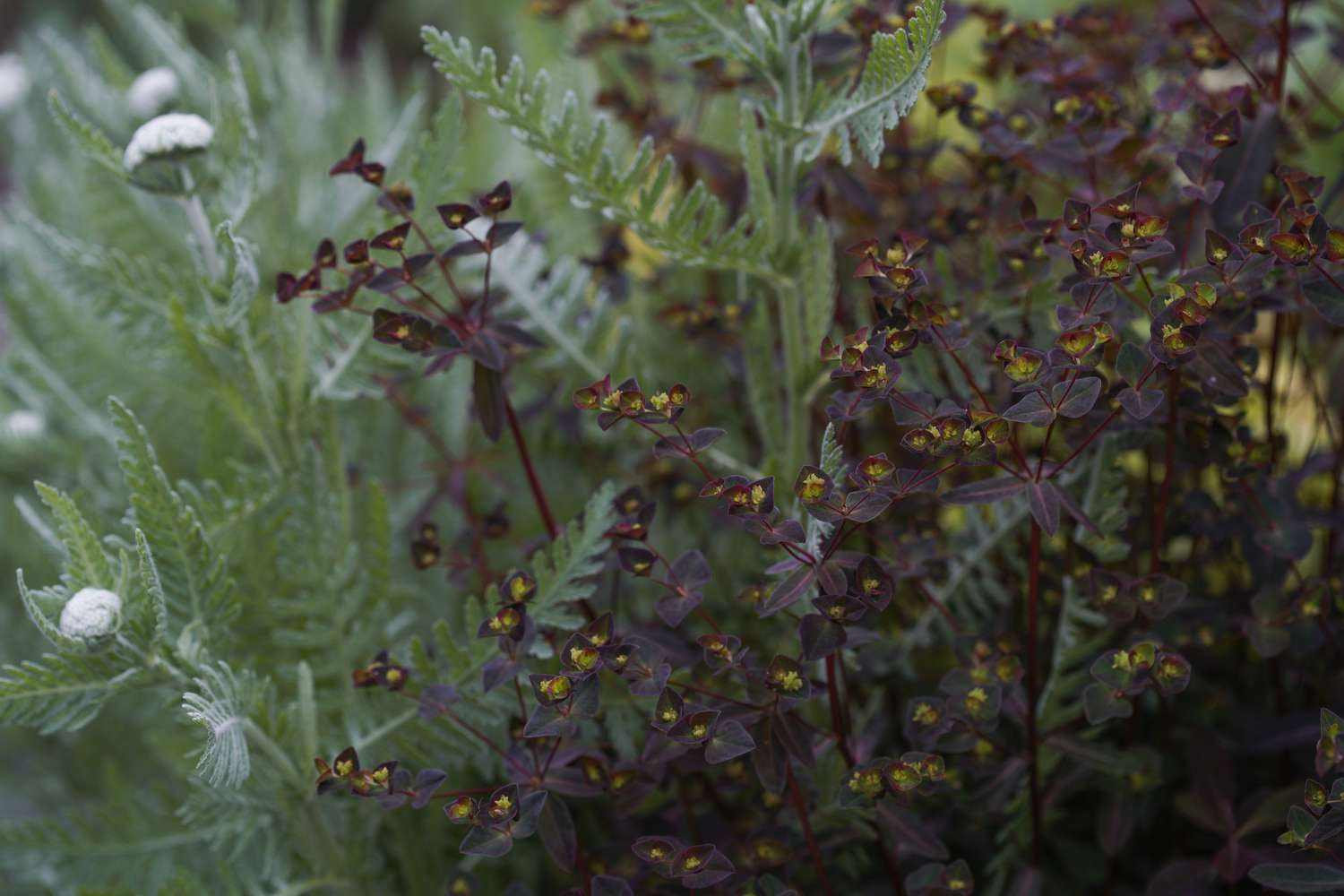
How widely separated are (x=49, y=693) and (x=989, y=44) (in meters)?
0.72

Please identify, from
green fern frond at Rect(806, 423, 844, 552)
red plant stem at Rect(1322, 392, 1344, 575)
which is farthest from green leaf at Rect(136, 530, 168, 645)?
red plant stem at Rect(1322, 392, 1344, 575)

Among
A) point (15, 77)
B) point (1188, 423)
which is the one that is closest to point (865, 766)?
point (1188, 423)

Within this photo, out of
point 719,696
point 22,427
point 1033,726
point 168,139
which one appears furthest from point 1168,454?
point 22,427

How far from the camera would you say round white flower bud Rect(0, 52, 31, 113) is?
1277 millimetres

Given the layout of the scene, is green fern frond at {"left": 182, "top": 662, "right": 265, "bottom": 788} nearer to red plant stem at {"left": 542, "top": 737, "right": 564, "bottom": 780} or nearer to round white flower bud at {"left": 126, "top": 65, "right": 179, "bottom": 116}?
red plant stem at {"left": 542, "top": 737, "right": 564, "bottom": 780}

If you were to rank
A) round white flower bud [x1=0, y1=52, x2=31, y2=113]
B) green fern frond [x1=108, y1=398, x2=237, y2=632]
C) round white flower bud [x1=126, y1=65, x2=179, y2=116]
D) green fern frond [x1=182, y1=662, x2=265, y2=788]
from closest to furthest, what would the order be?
green fern frond [x1=182, y1=662, x2=265, y2=788], green fern frond [x1=108, y1=398, x2=237, y2=632], round white flower bud [x1=126, y1=65, x2=179, y2=116], round white flower bud [x1=0, y1=52, x2=31, y2=113]

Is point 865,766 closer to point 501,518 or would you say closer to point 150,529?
point 501,518

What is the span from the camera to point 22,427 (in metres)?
1.00

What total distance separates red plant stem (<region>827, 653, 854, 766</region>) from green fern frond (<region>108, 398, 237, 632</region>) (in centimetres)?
35

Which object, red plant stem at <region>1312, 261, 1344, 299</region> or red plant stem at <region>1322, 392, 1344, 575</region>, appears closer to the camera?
red plant stem at <region>1312, 261, 1344, 299</region>

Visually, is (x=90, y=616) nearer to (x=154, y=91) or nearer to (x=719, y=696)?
(x=719, y=696)

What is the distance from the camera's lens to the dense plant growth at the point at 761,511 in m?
0.59

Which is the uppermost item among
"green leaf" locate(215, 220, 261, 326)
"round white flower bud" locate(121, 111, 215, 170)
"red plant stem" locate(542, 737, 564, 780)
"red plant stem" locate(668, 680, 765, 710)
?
"round white flower bud" locate(121, 111, 215, 170)

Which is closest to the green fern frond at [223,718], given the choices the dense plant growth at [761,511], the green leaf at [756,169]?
the dense plant growth at [761,511]
